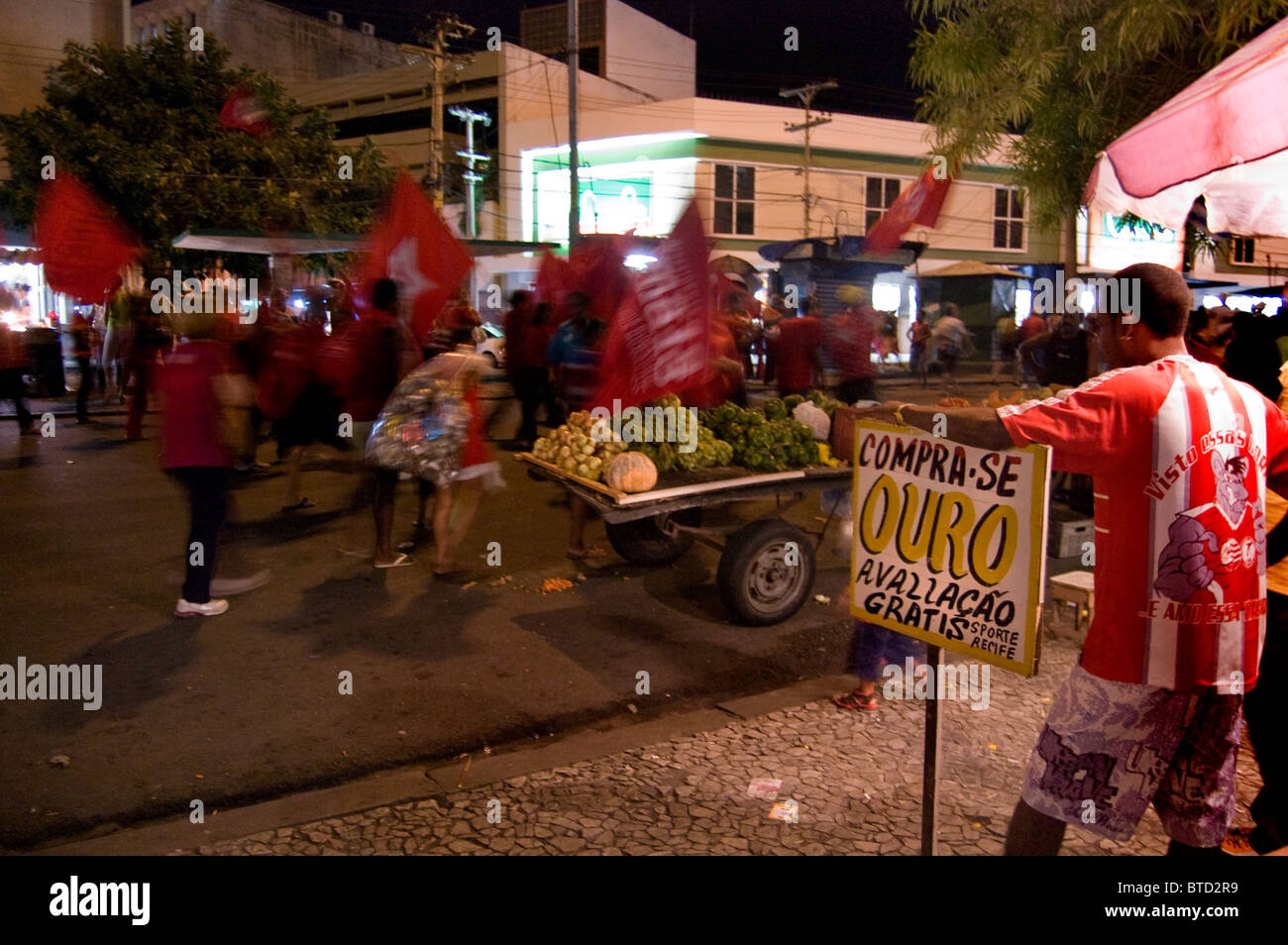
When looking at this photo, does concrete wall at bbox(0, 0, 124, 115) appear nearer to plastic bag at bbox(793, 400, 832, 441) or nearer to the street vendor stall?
the street vendor stall

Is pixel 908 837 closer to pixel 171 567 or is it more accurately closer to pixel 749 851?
pixel 749 851

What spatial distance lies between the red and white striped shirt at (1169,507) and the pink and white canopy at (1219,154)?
5.38 ft

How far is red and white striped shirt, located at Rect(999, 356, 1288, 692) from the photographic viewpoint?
2553mm

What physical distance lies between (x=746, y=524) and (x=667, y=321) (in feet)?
4.41

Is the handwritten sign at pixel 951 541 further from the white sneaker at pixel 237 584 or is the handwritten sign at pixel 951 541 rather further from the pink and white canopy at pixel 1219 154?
the white sneaker at pixel 237 584

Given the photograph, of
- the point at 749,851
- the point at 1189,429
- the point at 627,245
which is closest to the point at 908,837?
the point at 749,851

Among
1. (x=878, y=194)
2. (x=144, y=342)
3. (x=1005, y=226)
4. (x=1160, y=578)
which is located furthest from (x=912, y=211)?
(x=1005, y=226)

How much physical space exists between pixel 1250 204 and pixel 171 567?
6924 mm

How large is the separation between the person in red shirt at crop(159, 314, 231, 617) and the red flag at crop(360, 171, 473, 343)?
2.42 m

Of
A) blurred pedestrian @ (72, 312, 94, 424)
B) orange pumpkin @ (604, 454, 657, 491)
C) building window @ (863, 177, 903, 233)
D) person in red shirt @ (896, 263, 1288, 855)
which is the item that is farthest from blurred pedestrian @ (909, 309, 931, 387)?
person in red shirt @ (896, 263, 1288, 855)

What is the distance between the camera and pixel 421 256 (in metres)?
8.09

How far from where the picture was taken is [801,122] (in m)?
30.4

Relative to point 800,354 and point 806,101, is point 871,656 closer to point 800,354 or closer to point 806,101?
point 800,354

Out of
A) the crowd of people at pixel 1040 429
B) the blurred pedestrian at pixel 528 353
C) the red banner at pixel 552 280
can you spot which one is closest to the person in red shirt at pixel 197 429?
the crowd of people at pixel 1040 429
